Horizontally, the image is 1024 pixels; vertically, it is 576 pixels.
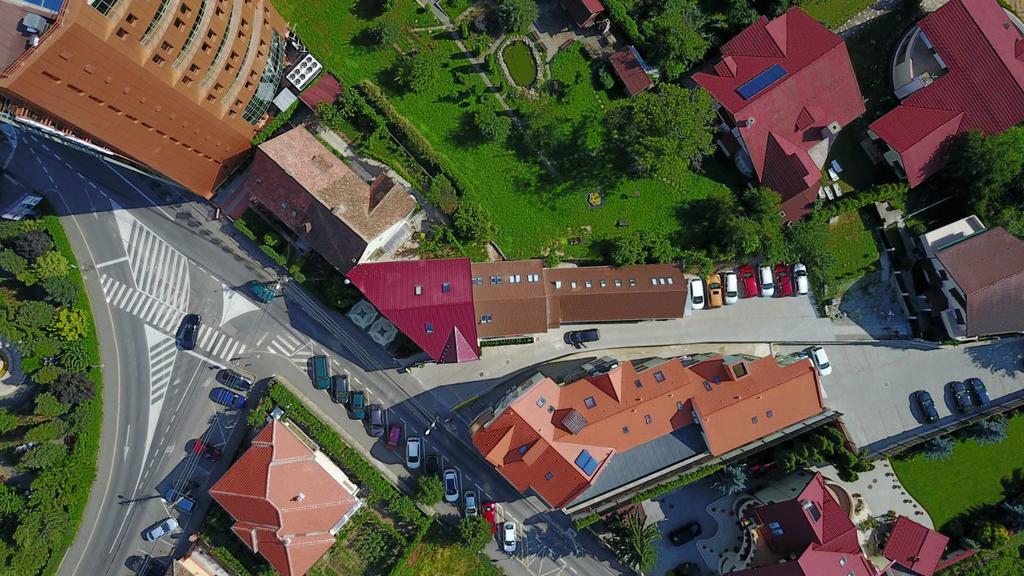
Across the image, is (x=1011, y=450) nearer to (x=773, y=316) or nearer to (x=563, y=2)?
(x=773, y=316)

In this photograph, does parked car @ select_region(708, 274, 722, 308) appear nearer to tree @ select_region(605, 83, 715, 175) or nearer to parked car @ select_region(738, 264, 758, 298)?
parked car @ select_region(738, 264, 758, 298)

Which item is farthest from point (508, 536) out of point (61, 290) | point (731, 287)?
point (61, 290)

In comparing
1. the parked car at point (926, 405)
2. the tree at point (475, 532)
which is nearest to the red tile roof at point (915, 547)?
the parked car at point (926, 405)

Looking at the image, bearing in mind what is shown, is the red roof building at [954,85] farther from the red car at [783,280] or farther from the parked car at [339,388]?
the parked car at [339,388]

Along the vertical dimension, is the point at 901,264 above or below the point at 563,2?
below

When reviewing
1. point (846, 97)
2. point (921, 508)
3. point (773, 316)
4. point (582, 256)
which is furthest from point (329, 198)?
point (921, 508)

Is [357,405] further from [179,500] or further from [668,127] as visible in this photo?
[668,127]

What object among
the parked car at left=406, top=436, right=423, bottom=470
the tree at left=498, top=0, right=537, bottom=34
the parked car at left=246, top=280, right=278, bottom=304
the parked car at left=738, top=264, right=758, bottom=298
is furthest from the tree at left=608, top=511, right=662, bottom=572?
the tree at left=498, top=0, right=537, bottom=34

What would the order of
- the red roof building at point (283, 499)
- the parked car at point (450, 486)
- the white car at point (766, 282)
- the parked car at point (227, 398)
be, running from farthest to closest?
1. the white car at point (766, 282)
2. the parked car at point (450, 486)
3. the parked car at point (227, 398)
4. the red roof building at point (283, 499)
